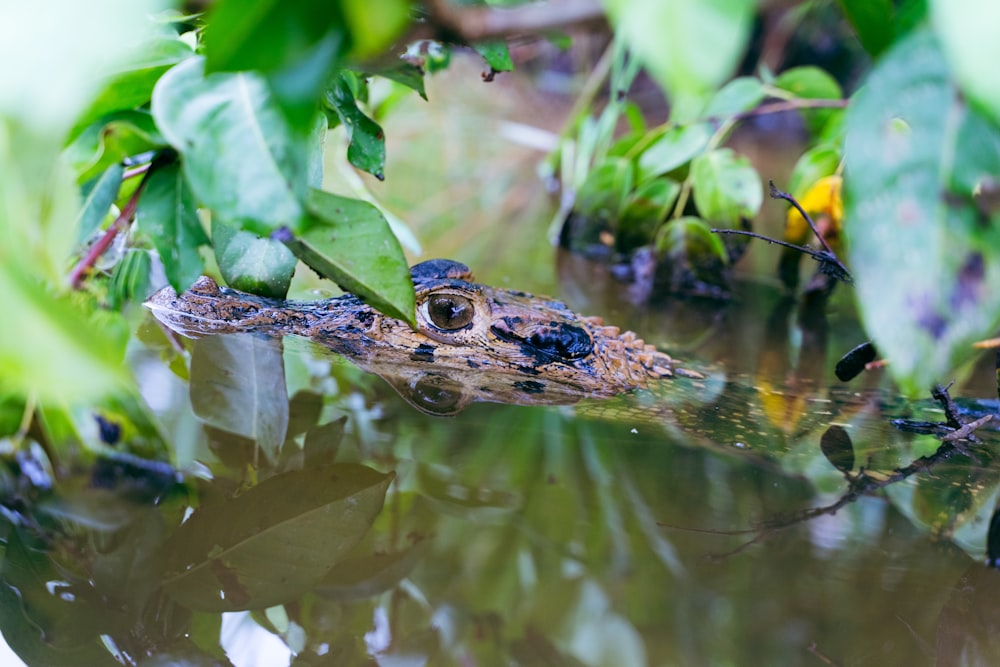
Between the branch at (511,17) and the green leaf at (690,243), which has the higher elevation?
the branch at (511,17)

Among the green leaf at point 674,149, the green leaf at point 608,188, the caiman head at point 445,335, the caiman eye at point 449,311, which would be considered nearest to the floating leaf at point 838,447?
the caiman head at point 445,335

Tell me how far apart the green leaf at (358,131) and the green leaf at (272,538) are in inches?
21.7

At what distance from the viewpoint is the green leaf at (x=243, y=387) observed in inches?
54.5

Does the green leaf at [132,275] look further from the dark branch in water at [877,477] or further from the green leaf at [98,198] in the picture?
the dark branch in water at [877,477]

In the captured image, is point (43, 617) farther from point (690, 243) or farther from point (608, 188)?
point (608, 188)

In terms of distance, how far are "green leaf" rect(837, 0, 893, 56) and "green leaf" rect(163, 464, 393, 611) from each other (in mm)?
899

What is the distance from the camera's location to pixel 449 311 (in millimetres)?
1808

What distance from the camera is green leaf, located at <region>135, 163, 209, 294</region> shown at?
3.10 feet

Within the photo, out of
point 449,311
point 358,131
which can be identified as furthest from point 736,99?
point 358,131

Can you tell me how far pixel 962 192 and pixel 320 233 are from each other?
2.22ft

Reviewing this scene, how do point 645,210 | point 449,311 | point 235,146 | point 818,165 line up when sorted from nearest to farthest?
point 235,146, point 449,311, point 818,165, point 645,210

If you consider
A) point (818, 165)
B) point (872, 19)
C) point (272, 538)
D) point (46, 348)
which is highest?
point (872, 19)

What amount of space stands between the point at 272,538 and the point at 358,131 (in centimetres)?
71

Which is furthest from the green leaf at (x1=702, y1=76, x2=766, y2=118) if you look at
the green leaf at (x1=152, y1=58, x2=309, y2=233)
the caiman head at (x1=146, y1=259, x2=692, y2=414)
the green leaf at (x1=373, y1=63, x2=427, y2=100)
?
the green leaf at (x1=152, y1=58, x2=309, y2=233)
